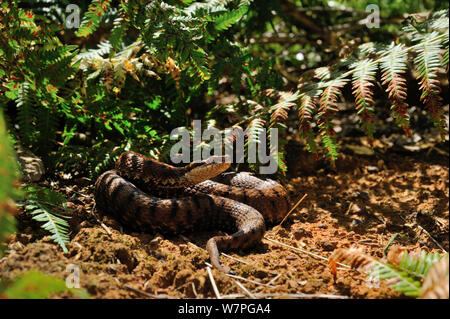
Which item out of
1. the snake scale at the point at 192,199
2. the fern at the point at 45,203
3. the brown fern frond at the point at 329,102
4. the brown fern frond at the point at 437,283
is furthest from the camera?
the brown fern frond at the point at 329,102

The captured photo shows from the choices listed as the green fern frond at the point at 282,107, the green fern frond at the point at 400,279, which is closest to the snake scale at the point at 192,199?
the green fern frond at the point at 282,107

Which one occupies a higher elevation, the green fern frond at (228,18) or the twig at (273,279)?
the green fern frond at (228,18)

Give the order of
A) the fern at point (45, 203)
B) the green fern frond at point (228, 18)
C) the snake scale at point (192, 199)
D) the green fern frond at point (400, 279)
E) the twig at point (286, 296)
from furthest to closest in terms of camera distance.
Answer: the green fern frond at point (228, 18) < the snake scale at point (192, 199) < the fern at point (45, 203) < the twig at point (286, 296) < the green fern frond at point (400, 279)

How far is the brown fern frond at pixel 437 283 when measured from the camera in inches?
79.0

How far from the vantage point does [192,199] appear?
376cm

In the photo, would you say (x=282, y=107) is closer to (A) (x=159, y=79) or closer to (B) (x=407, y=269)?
(A) (x=159, y=79)

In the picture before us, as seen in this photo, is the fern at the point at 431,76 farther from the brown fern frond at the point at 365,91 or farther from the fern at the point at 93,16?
the fern at the point at 93,16

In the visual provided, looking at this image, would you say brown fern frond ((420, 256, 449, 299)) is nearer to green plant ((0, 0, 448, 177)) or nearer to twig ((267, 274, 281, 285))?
twig ((267, 274, 281, 285))

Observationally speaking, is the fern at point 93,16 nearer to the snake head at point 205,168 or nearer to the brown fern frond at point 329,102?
the snake head at point 205,168

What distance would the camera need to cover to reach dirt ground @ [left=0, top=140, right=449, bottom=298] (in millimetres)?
2562

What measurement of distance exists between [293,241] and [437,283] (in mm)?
1550

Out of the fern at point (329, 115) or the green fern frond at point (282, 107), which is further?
the green fern frond at point (282, 107)

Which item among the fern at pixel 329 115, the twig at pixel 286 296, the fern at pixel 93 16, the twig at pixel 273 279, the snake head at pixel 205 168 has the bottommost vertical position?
the twig at pixel 286 296

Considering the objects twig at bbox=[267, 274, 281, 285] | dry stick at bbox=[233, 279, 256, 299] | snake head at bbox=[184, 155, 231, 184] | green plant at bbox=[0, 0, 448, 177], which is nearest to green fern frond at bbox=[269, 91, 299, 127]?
green plant at bbox=[0, 0, 448, 177]
